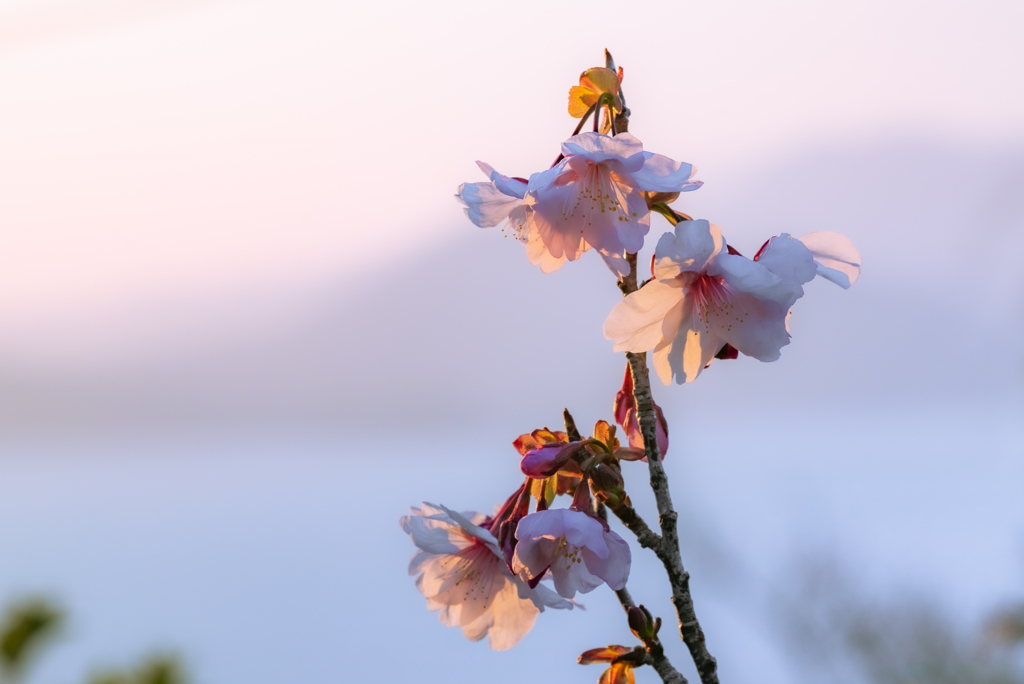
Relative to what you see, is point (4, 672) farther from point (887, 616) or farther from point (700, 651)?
point (887, 616)

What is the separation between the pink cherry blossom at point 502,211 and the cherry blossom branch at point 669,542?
0.49 ft

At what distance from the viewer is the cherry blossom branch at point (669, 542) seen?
0.72 meters

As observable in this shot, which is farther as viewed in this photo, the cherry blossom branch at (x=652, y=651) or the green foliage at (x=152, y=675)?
the green foliage at (x=152, y=675)

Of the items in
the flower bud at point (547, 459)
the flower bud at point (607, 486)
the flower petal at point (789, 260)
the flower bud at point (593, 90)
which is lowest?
the flower bud at point (607, 486)

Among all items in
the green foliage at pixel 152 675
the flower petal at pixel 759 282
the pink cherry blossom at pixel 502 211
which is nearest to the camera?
the flower petal at pixel 759 282

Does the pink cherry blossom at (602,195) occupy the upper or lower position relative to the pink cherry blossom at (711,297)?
upper

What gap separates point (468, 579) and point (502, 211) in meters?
0.44

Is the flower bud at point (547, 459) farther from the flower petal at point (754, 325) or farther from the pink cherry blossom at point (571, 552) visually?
the flower petal at point (754, 325)

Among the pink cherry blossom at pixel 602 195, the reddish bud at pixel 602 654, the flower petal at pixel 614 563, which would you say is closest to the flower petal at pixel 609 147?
the pink cherry blossom at pixel 602 195

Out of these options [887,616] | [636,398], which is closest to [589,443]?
[636,398]

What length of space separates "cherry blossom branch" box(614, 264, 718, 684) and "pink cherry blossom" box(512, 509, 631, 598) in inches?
1.6

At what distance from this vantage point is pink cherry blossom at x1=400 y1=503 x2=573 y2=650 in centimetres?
83

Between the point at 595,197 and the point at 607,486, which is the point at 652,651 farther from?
the point at 595,197

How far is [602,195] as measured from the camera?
2.58 ft
